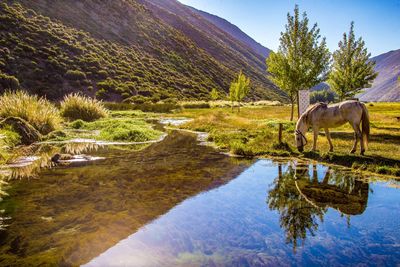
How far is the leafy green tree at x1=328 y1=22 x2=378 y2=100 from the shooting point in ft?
121

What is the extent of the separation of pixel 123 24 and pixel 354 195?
99.0 metres

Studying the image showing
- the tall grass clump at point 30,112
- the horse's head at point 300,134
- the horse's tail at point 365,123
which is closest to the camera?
the horse's tail at point 365,123

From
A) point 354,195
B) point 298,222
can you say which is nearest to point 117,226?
point 298,222

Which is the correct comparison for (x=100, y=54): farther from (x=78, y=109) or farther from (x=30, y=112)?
(x=30, y=112)

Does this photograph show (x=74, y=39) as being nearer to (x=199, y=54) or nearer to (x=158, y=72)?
(x=158, y=72)

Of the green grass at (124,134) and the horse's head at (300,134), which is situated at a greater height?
the horse's head at (300,134)

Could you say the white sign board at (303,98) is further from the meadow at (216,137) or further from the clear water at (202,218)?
the clear water at (202,218)

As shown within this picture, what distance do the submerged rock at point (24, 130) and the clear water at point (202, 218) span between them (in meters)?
7.72

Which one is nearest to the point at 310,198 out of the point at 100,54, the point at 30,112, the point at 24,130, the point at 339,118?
the point at 339,118

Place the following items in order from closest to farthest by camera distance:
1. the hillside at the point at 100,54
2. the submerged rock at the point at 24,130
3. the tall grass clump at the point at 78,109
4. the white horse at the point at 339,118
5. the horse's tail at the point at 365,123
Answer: the horse's tail at the point at 365,123
the white horse at the point at 339,118
the submerged rock at the point at 24,130
the tall grass clump at the point at 78,109
the hillside at the point at 100,54

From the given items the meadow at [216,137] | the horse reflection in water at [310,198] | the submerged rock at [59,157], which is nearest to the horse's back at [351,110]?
the meadow at [216,137]

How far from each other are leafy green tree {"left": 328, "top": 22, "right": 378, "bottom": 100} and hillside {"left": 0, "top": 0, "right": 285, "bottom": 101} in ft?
117

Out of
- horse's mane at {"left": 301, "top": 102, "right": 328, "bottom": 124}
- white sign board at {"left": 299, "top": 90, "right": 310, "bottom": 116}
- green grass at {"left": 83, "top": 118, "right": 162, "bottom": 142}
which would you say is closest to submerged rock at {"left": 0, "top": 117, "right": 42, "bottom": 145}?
green grass at {"left": 83, "top": 118, "right": 162, "bottom": 142}

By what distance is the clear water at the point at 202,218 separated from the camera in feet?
18.8
